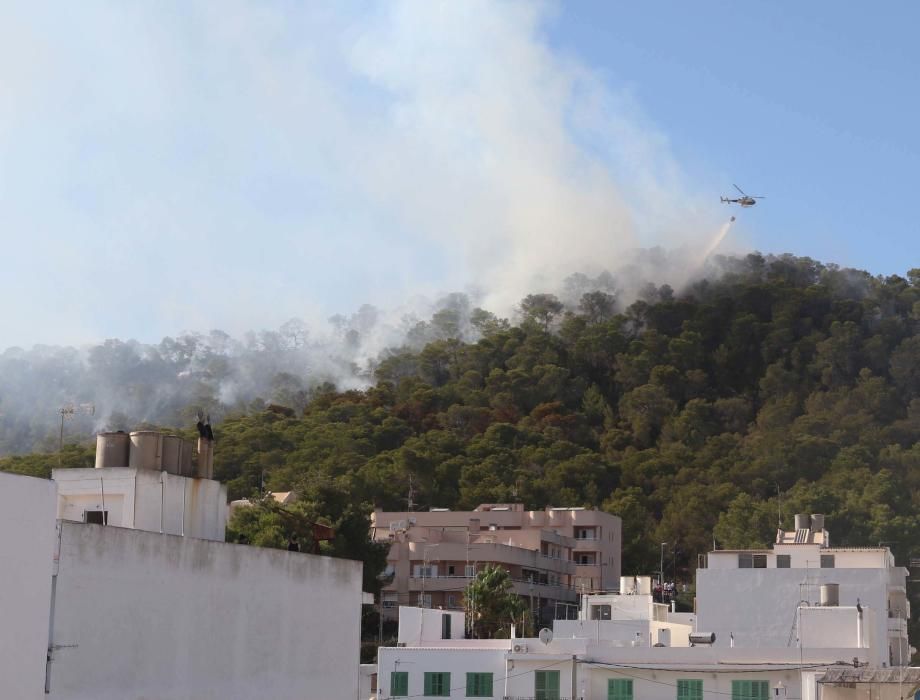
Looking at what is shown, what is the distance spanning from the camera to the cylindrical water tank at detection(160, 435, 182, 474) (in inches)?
1054

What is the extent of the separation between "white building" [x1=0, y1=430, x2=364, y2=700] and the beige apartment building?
49.3m

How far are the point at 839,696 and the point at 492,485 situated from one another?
76.7 m

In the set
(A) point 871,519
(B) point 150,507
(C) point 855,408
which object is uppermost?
(C) point 855,408

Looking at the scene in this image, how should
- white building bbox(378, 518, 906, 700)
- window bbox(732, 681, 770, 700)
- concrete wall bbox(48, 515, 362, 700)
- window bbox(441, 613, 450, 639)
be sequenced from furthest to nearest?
window bbox(441, 613, 450, 639)
white building bbox(378, 518, 906, 700)
window bbox(732, 681, 770, 700)
concrete wall bbox(48, 515, 362, 700)

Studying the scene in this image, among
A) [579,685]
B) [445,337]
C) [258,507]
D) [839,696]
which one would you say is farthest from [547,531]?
[445,337]

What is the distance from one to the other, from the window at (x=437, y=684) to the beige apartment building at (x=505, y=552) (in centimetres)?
3302

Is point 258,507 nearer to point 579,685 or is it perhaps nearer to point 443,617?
point 443,617

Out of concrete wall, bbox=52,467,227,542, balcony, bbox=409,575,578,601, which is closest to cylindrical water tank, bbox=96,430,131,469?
concrete wall, bbox=52,467,227,542

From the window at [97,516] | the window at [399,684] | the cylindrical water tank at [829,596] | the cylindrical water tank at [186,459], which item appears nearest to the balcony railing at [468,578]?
the cylindrical water tank at [829,596]

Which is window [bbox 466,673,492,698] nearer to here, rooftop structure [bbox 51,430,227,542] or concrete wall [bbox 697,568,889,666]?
concrete wall [bbox 697,568,889,666]

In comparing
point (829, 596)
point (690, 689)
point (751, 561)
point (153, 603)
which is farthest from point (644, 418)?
point (153, 603)

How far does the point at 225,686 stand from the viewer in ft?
82.3

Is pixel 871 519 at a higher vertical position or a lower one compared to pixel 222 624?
higher

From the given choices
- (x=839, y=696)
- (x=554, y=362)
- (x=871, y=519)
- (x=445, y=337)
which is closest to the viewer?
(x=839, y=696)
